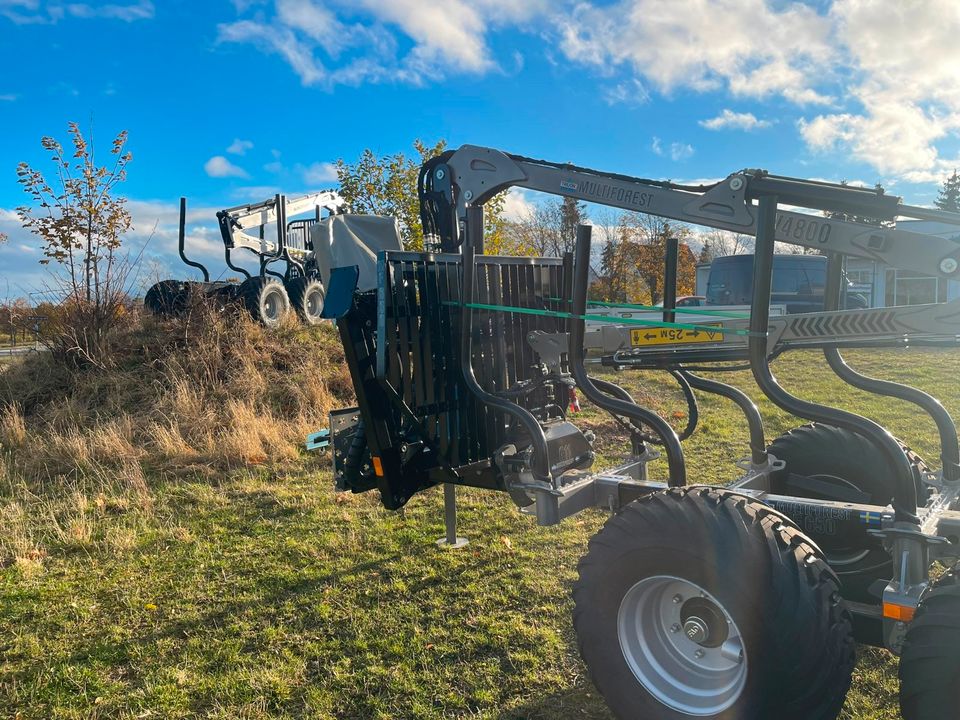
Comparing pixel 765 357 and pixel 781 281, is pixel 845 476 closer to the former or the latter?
pixel 765 357

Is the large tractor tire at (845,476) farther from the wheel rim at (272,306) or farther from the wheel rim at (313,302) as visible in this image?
the wheel rim at (313,302)

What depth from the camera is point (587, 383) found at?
3129mm

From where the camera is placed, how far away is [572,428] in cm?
403

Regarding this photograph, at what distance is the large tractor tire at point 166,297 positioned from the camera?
11523 mm

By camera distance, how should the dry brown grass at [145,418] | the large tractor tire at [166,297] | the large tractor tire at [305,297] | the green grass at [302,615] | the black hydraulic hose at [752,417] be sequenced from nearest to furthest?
the green grass at [302,615], the black hydraulic hose at [752,417], the dry brown grass at [145,418], the large tractor tire at [166,297], the large tractor tire at [305,297]

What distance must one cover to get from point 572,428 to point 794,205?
5.81ft

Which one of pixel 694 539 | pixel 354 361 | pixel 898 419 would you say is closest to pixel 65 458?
pixel 354 361

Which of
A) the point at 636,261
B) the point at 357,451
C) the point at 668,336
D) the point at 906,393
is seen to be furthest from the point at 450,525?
the point at 636,261

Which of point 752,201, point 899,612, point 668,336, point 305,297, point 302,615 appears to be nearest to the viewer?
point 899,612

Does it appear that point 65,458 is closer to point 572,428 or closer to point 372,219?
point 372,219

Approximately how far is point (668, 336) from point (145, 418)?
7230mm

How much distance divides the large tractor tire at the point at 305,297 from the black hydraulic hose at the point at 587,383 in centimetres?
1045

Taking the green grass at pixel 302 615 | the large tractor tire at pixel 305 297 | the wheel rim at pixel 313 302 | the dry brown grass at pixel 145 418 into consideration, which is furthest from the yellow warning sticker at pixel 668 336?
the wheel rim at pixel 313 302

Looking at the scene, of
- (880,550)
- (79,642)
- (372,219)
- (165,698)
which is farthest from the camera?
(372,219)
